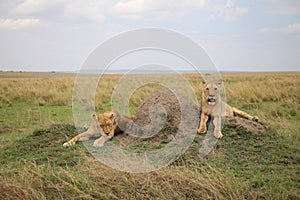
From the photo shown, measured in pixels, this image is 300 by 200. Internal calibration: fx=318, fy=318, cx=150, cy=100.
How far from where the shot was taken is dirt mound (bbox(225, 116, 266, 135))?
21.8 ft

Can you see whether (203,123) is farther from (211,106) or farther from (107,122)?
(107,122)

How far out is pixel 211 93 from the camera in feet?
21.9

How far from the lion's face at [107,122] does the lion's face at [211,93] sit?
6.85ft

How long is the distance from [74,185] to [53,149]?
231 centimetres

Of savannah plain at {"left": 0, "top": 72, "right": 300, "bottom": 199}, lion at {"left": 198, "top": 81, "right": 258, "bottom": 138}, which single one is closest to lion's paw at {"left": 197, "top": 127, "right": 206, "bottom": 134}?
lion at {"left": 198, "top": 81, "right": 258, "bottom": 138}

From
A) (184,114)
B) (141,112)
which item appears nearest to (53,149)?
(141,112)

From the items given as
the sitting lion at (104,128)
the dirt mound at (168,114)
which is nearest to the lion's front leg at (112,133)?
the sitting lion at (104,128)

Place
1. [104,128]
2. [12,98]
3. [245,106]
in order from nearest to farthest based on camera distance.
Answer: [104,128] < [245,106] < [12,98]

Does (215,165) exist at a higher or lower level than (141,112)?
lower

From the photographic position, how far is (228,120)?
275 inches

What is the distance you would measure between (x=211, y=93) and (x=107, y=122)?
233 cm

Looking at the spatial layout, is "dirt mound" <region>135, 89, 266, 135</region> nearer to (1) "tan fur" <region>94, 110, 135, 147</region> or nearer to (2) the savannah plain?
(2) the savannah plain

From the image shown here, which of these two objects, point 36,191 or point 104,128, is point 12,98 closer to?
point 104,128

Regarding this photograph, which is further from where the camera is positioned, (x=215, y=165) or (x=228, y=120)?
(x=228, y=120)
